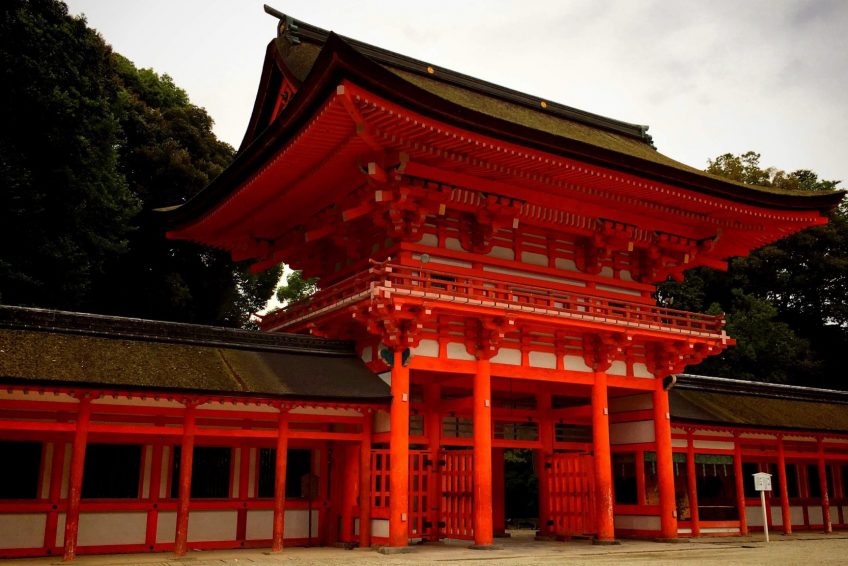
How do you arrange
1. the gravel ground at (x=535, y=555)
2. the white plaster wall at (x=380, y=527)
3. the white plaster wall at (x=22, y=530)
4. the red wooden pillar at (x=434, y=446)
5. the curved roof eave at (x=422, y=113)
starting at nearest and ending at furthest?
the gravel ground at (x=535, y=555)
the white plaster wall at (x=22, y=530)
the curved roof eave at (x=422, y=113)
the white plaster wall at (x=380, y=527)
the red wooden pillar at (x=434, y=446)

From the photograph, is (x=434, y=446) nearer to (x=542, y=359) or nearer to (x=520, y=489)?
(x=542, y=359)

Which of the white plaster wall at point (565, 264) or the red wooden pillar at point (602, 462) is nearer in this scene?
the red wooden pillar at point (602, 462)

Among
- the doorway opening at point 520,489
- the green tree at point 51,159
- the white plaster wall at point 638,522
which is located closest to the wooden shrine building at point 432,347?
the white plaster wall at point 638,522

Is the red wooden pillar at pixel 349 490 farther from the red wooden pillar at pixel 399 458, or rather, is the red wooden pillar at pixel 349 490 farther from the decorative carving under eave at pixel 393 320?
the decorative carving under eave at pixel 393 320

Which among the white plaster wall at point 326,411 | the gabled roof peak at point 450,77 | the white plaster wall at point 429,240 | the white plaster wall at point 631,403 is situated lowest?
the white plaster wall at point 326,411

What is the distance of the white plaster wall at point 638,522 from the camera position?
68.6 ft

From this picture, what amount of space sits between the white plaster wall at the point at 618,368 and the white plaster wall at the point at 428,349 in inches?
226

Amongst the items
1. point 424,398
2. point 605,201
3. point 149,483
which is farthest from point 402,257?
point 149,483

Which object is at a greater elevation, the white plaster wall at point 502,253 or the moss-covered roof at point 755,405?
the white plaster wall at point 502,253

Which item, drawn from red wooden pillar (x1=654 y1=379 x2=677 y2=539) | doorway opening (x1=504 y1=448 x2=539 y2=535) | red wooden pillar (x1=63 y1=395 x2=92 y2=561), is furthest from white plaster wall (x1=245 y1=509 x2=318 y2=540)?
doorway opening (x1=504 y1=448 x2=539 y2=535)

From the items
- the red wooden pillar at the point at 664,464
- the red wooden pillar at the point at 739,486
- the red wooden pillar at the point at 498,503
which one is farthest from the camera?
the red wooden pillar at the point at 739,486

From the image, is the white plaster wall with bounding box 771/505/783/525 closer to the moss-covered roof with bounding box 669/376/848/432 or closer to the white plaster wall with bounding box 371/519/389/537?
the moss-covered roof with bounding box 669/376/848/432

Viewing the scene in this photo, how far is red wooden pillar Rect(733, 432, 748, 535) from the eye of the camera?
2259cm

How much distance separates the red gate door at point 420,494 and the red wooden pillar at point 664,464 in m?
6.47
